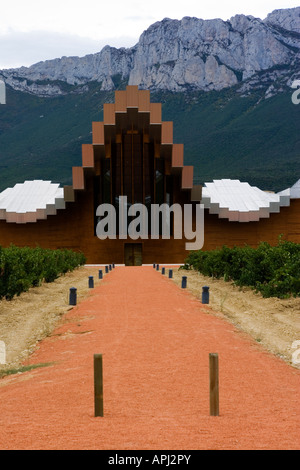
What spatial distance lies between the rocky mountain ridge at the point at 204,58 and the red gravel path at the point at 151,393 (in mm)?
134380

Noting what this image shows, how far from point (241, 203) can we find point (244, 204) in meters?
0.38

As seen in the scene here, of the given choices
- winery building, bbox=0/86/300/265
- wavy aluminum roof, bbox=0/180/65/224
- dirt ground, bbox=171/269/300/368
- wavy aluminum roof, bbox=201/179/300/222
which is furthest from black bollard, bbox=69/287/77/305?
wavy aluminum roof, bbox=201/179/300/222

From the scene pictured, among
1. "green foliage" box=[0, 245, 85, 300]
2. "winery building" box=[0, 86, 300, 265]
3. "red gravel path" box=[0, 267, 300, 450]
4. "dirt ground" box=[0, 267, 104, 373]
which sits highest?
"winery building" box=[0, 86, 300, 265]

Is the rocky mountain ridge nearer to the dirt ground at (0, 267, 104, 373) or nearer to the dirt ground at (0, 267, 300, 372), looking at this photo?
the dirt ground at (0, 267, 300, 372)

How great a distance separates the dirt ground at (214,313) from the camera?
1058 centimetres

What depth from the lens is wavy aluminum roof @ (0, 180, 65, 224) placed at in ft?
141

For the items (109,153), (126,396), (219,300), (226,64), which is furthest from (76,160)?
(126,396)

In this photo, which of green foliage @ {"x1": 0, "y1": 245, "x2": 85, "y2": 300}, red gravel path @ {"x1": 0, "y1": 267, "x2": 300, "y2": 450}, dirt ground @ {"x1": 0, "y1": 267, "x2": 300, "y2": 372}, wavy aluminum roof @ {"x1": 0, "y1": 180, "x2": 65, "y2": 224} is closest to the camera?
red gravel path @ {"x1": 0, "y1": 267, "x2": 300, "y2": 450}

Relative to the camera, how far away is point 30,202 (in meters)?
46.7

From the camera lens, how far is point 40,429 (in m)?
5.06

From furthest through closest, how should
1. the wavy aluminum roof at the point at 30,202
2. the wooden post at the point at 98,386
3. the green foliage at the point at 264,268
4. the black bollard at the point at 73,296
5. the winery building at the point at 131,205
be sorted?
the winery building at the point at 131,205
the wavy aluminum roof at the point at 30,202
the green foliage at the point at 264,268
the black bollard at the point at 73,296
the wooden post at the point at 98,386

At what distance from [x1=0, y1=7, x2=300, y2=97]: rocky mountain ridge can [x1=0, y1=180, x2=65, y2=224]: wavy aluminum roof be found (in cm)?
9901

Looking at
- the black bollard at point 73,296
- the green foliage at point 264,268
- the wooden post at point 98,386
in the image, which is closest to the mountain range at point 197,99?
the green foliage at point 264,268

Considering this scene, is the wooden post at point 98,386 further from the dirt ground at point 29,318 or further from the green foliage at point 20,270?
the green foliage at point 20,270
